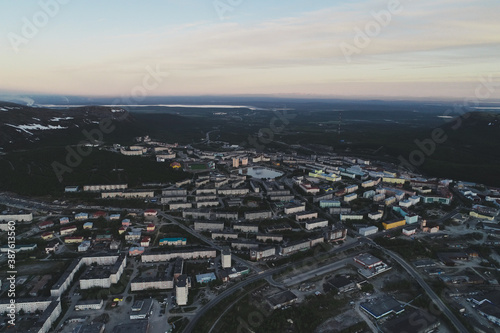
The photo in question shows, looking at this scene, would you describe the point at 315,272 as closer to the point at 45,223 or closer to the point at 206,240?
the point at 206,240

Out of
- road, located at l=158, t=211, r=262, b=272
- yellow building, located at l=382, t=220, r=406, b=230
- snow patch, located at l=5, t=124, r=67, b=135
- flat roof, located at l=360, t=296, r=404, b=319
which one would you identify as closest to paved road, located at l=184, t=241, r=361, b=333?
road, located at l=158, t=211, r=262, b=272

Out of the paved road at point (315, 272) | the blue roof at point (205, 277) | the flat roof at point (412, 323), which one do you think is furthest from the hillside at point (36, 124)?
the flat roof at point (412, 323)

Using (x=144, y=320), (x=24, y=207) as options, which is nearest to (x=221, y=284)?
(x=144, y=320)

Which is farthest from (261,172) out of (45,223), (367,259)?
(45,223)

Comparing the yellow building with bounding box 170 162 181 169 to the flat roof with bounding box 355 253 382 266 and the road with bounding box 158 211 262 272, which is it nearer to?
the road with bounding box 158 211 262 272

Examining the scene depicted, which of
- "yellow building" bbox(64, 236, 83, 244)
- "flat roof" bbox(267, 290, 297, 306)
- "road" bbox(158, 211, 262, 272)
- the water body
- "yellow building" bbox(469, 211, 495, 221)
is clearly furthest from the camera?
the water body
